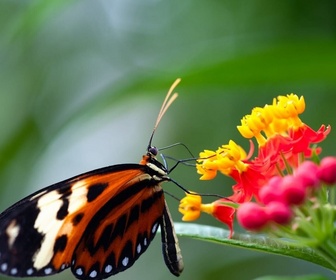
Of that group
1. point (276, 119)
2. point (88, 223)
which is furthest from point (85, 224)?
point (276, 119)

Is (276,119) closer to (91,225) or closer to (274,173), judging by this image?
(274,173)

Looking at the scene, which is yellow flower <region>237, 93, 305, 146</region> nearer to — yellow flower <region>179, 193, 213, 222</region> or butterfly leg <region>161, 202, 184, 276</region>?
yellow flower <region>179, 193, 213, 222</region>

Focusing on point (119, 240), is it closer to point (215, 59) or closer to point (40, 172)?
point (215, 59)

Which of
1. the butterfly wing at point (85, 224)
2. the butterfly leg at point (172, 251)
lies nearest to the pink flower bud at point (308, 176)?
the butterfly leg at point (172, 251)

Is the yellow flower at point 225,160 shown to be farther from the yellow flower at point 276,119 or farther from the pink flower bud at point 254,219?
the pink flower bud at point 254,219

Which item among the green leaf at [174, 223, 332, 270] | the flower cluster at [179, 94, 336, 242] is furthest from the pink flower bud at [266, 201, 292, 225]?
A: the green leaf at [174, 223, 332, 270]

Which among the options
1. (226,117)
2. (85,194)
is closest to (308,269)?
(226,117)
